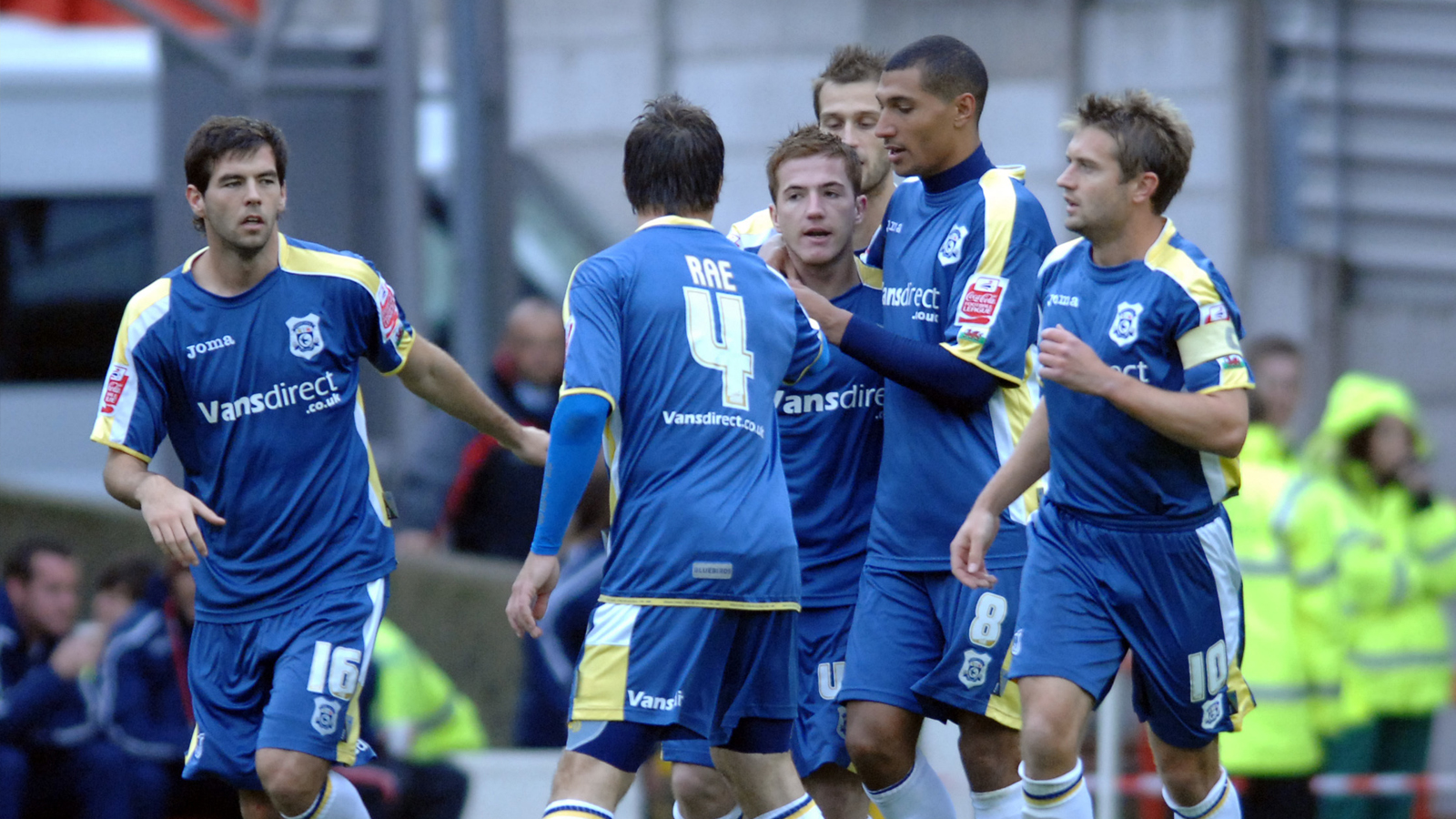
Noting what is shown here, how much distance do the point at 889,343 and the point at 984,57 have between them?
9.63m

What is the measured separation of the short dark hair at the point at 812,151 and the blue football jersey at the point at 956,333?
25 cm

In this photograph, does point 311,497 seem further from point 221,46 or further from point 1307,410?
point 1307,410

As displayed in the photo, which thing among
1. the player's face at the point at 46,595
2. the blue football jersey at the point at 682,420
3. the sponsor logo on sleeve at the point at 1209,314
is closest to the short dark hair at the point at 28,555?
the player's face at the point at 46,595

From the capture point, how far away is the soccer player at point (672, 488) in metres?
4.93

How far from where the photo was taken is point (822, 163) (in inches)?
221

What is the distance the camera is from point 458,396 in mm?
6047

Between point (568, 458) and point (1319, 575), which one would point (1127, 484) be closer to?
point (568, 458)

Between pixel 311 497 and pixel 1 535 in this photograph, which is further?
pixel 1 535

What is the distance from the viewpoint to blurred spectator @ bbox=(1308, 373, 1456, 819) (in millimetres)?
10141

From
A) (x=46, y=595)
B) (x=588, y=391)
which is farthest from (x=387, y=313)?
(x=46, y=595)

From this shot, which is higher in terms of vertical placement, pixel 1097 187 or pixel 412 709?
pixel 1097 187

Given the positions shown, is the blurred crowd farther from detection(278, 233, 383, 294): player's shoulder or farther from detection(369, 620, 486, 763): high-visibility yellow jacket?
detection(278, 233, 383, 294): player's shoulder

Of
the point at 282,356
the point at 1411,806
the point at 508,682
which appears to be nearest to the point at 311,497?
the point at 282,356

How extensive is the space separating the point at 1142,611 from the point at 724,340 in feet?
4.74
